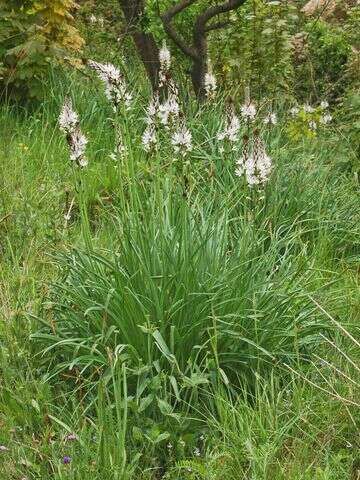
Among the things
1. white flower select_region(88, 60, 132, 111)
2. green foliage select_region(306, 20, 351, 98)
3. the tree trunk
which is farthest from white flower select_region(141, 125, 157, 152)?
green foliage select_region(306, 20, 351, 98)

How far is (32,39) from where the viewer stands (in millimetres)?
6766

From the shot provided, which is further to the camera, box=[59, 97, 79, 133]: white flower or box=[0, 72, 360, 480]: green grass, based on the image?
box=[59, 97, 79, 133]: white flower

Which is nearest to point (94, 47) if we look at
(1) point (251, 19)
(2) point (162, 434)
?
(1) point (251, 19)

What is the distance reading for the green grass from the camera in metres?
2.96

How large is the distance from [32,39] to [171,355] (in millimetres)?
4315

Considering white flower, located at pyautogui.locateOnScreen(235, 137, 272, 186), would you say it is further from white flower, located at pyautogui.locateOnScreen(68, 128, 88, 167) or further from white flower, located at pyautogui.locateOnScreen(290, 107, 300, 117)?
white flower, located at pyautogui.locateOnScreen(290, 107, 300, 117)

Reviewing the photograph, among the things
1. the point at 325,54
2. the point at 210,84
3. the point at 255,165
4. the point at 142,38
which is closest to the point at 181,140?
the point at 255,165

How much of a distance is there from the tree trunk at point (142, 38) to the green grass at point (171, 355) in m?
3.40

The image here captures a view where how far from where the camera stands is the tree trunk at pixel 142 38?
7660 millimetres

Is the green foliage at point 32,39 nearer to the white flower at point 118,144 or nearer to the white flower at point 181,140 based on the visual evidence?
the white flower at point 118,144

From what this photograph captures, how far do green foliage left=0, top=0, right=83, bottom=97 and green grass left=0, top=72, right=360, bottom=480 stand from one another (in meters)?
2.60

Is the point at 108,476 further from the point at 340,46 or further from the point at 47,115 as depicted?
the point at 340,46

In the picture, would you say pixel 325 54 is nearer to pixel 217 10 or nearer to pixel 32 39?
pixel 217 10

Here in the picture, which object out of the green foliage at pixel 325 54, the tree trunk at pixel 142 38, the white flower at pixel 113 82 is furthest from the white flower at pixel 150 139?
the green foliage at pixel 325 54
